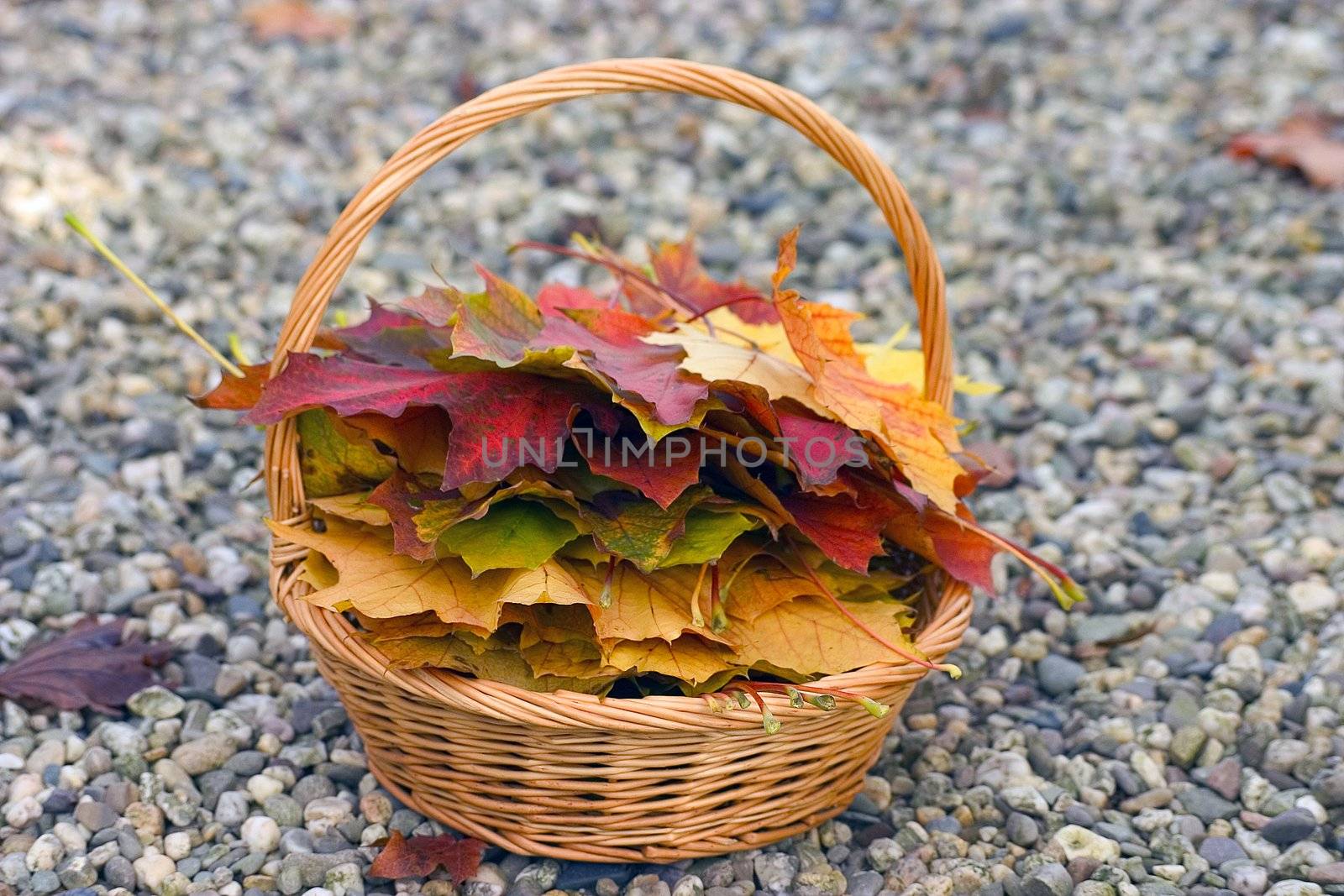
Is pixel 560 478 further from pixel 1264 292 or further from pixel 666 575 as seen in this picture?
pixel 1264 292

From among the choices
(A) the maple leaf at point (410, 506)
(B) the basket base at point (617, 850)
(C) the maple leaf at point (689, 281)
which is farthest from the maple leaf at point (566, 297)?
(B) the basket base at point (617, 850)

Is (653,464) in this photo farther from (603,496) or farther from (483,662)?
(483,662)

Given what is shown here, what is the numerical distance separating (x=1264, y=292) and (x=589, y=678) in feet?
5.37

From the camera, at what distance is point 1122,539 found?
5.78ft

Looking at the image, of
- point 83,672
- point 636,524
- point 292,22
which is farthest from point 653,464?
point 292,22

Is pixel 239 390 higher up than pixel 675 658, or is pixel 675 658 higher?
pixel 239 390

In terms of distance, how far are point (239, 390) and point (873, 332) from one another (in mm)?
1255

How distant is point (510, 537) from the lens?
112cm

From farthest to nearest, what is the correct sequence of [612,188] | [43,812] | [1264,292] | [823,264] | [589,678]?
[612,188] → [823,264] → [1264,292] → [43,812] → [589,678]

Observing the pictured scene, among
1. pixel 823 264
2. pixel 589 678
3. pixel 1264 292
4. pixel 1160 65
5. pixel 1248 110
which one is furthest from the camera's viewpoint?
pixel 1160 65

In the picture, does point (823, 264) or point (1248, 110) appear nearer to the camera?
point (823, 264)

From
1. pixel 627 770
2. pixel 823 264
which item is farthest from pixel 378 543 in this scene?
pixel 823 264

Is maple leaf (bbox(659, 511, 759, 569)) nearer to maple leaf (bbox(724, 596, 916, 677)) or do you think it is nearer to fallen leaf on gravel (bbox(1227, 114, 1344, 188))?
maple leaf (bbox(724, 596, 916, 677))

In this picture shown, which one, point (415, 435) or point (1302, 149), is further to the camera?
point (1302, 149)
